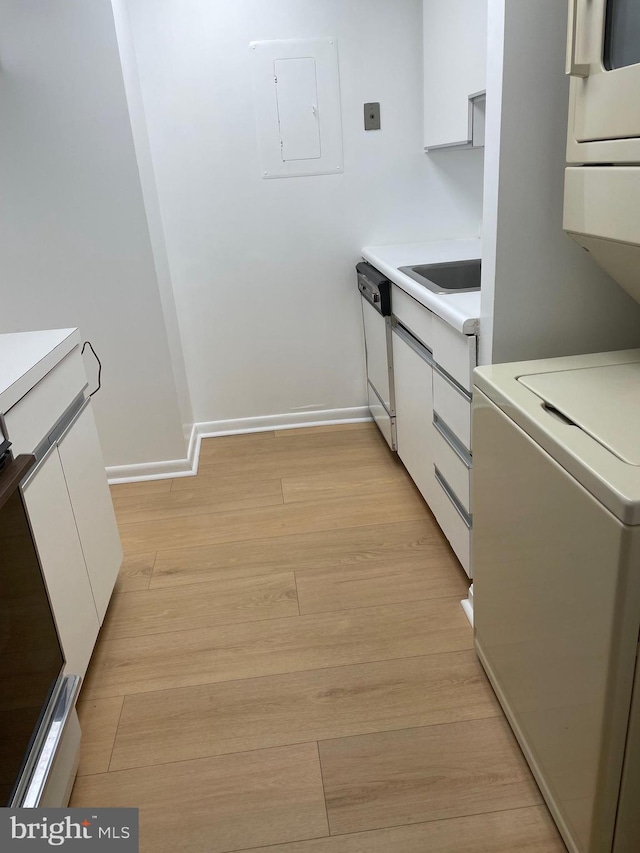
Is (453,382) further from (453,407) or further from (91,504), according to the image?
(91,504)

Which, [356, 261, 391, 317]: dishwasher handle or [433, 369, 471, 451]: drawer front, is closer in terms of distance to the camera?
[433, 369, 471, 451]: drawer front

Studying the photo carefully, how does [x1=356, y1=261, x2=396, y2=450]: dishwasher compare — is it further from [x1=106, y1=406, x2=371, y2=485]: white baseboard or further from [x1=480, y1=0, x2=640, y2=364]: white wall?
[x1=480, y1=0, x2=640, y2=364]: white wall

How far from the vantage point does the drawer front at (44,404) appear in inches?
52.0

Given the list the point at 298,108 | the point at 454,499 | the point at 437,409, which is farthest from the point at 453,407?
the point at 298,108

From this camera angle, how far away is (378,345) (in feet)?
8.76

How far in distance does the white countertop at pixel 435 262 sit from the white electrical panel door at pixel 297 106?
0.47 m

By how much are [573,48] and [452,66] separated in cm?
131

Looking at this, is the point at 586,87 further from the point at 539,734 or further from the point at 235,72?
the point at 235,72

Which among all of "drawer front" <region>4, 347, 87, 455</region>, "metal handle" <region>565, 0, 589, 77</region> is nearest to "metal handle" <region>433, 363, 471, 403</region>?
"metal handle" <region>565, 0, 589, 77</region>

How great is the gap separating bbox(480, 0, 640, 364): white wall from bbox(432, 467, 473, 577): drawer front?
1.70 feet

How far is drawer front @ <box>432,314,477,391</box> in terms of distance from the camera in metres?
1.57

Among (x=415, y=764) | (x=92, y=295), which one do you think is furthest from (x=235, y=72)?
(x=415, y=764)

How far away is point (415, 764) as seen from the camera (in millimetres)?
1378

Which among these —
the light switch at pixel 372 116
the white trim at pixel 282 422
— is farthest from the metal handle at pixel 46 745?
the light switch at pixel 372 116
